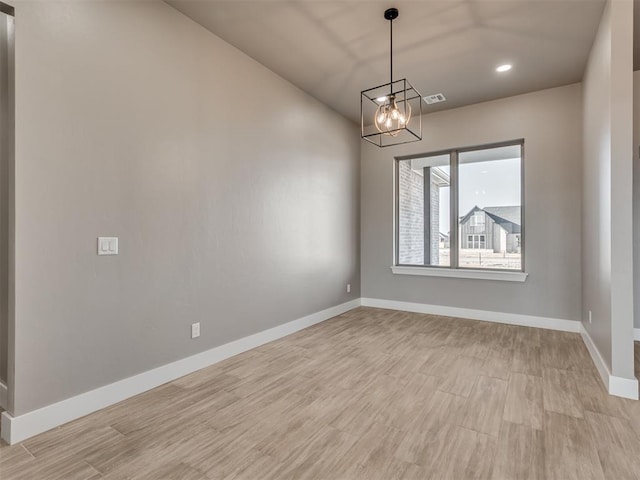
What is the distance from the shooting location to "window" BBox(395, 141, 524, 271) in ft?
14.9

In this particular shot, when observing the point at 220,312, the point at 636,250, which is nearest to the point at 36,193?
the point at 220,312

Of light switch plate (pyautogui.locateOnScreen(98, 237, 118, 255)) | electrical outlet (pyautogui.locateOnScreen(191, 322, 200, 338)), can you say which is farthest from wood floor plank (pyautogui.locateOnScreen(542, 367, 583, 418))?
light switch plate (pyautogui.locateOnScreen(98, 237, 118, 255))

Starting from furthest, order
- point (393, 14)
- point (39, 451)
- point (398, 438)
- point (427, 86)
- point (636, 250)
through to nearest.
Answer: point (427, 86)
point (636, 250)
point (393, 14)
point (398, 438)
point (39, 451)

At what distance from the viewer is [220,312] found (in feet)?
10.2

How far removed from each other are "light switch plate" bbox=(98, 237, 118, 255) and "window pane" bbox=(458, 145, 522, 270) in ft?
14.3

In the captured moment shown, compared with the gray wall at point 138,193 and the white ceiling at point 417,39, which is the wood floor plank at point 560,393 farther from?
the white ceiling at point 417,39

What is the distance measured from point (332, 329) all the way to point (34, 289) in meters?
3.02

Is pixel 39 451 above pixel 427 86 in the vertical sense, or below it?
below

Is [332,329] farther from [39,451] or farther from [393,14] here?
[393,14]

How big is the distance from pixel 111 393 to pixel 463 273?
4.31m

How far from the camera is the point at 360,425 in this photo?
81.0 inches

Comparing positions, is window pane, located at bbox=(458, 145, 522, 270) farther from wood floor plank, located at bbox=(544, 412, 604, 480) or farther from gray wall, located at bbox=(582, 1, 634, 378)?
wood floor plank, located at bbox=(544, 412, 604, 480)


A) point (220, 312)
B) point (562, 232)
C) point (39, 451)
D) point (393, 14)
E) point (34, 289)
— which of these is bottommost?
point (39, 451)

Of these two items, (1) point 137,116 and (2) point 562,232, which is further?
(2) point 562,232
